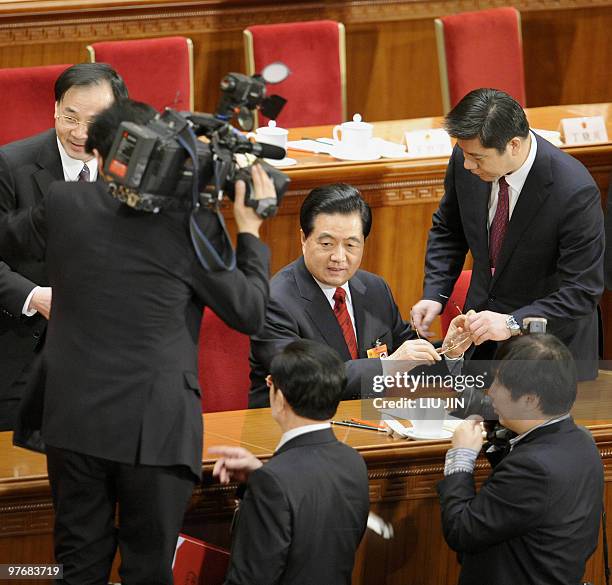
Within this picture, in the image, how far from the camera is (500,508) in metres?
2.53

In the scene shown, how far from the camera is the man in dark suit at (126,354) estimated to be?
2258 mm

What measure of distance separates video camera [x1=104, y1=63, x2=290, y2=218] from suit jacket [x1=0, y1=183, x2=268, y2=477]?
58 mm

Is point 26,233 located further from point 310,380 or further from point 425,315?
point 425,315

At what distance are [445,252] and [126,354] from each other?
1.56 metres

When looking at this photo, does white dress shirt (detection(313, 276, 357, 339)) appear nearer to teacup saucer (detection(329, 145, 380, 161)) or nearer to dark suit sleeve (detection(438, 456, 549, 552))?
dark suit sleeve (detection(438, 456, 549, 552))

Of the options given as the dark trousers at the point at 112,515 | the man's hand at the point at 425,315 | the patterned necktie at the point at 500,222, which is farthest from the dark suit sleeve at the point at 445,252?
the dark trousers at the point at 112,515

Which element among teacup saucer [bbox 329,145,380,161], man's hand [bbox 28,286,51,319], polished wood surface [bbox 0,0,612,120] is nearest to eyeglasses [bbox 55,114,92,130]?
man's hand [bbox 28,286,51,319]

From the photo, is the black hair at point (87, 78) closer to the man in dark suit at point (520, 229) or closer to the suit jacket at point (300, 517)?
the man in dark suit at point (520, 229)

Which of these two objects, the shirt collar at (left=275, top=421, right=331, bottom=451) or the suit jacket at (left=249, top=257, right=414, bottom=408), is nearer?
the shirt collar at (left=275, top=421, right=331, bottom=451)

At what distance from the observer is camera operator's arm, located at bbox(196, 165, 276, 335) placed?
2264mm

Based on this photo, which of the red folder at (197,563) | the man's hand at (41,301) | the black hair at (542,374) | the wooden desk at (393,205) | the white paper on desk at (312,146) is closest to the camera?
the black hair at (542,374)

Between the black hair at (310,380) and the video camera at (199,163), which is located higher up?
the video camera at (199,163)

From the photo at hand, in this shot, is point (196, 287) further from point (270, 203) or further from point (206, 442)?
point (206, 442)

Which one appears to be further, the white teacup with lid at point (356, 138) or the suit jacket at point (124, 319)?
the white teacup with lid at point (356, 138)
